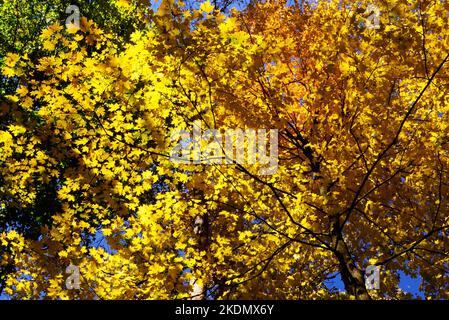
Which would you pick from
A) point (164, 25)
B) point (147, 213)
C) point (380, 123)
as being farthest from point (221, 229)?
point (164, 25)

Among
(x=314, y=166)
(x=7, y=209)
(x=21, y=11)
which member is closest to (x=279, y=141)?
(x=314, y=166)

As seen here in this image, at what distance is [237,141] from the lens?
549 cm

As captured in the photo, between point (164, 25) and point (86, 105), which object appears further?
point (86, 105)

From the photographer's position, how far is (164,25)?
3.23 metres

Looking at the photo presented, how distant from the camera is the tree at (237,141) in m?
3.64

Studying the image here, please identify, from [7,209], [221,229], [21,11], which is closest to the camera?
[221,229]

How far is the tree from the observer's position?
3641 mm

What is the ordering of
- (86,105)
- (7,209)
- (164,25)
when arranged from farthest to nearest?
(7,209) < (86,105) < (164,25)

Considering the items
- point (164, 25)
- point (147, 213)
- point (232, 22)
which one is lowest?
point (147, 213)
